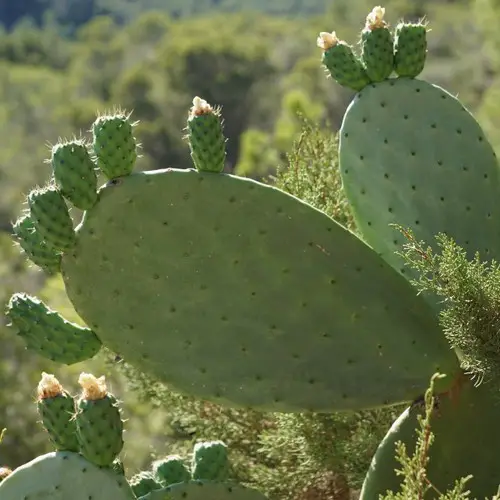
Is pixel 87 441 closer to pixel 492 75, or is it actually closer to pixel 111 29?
pixel 492 75

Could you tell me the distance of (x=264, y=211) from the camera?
2.10m

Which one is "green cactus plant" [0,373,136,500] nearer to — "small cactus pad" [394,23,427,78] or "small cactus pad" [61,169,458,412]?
"small cactus pad" [61,169,458,412]

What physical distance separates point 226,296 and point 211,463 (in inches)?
16.7

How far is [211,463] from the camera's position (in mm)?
2199

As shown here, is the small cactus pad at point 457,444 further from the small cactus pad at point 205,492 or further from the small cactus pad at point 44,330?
the small cactus pad at point 44,330

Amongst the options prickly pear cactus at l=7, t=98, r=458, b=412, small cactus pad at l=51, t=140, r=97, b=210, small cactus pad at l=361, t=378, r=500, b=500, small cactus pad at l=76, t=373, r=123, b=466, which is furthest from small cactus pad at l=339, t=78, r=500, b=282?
small cactus pad at l=76, t=373, r=123, b=466

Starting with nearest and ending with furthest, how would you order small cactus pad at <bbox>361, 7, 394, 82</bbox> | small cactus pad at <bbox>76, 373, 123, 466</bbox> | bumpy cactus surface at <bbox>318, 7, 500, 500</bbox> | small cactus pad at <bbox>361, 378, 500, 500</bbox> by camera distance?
1. small cactus pad at <bbox>76, 373, 123, 466</bbox>
2. small cactus pad at <bbox>361, 378, 500, 500</bbox>
3. bumpy cactus surface at <bbox>318, 7, 500, 500</bbox>
4. small cactus pad at <bbox>361, 7, 394, 82</bbox>

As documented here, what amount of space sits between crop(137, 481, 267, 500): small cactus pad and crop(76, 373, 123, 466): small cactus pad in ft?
0.89

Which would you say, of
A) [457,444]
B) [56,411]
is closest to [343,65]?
[457,444]

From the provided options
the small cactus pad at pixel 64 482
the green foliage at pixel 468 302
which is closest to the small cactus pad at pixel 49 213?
the small cactus pad at pixel 64 482

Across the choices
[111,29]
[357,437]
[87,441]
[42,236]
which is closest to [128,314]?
[42,236]

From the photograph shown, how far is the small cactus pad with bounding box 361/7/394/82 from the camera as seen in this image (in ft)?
8.21

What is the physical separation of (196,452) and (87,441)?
588 mm

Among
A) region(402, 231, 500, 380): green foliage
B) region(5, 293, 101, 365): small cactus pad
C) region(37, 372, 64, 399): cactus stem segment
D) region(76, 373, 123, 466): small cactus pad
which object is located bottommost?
region(76, 373, 123, 466): small cactus pad
